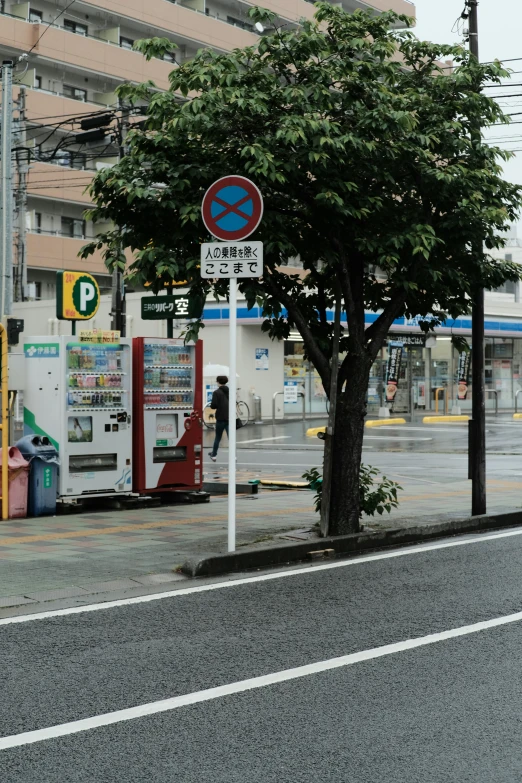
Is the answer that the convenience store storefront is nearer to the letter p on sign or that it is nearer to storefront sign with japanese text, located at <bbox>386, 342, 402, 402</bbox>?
storefront sign with japanese text, located at <bbox>386, 342, 402, 402</bbox>

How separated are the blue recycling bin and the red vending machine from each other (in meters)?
1.45

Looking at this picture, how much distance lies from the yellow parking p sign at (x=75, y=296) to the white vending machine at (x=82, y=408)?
2241mm

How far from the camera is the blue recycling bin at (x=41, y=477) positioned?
1165 centimetres

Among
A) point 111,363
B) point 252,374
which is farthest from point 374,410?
point 111,363

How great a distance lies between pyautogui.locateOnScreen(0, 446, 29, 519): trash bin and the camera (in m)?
11.5

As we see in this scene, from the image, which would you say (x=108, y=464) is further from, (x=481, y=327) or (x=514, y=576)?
(x=514, y=576)

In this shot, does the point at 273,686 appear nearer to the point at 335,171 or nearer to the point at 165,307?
the point at 335,171

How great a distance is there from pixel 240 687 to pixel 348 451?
202 inches

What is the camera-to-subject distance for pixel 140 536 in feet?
33.7

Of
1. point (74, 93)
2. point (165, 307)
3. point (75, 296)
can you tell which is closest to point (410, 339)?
point (74, 93)

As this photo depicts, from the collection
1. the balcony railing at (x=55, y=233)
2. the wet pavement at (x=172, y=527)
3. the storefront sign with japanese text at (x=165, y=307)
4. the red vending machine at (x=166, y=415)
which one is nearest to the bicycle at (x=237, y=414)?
the wet pavement at (x=172, y=527)

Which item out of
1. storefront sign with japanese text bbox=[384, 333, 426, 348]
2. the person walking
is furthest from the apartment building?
the person walking

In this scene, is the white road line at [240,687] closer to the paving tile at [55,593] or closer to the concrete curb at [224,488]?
the paving tile at [55,593]

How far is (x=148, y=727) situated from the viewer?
449 centimetres
